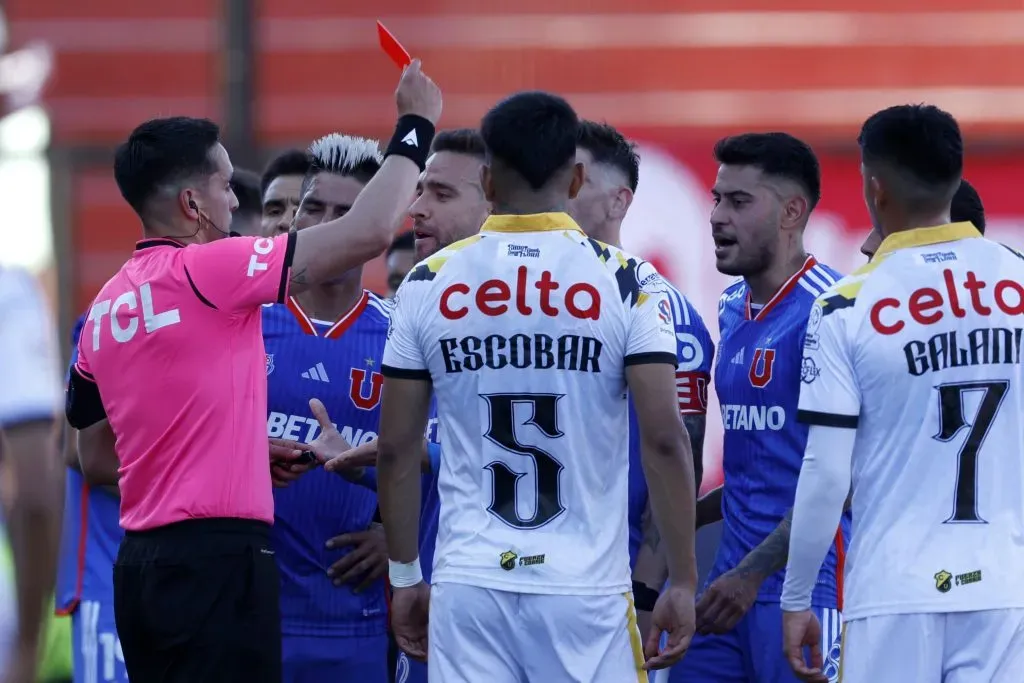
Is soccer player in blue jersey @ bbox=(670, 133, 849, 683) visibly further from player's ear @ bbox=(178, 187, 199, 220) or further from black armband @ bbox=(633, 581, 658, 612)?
player's ear @ bbox=(178, 187, 199, 220)

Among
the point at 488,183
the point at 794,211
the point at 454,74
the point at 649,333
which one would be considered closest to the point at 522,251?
the point at 488,183

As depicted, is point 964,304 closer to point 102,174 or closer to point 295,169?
point 295,169

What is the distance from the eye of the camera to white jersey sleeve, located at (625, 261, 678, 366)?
4.42 metres

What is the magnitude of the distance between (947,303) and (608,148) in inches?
85.7

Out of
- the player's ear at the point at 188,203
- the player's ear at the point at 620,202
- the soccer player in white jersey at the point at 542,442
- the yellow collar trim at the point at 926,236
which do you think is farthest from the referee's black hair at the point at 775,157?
the player's ear at the point at 188,203

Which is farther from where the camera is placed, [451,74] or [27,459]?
[451,74]

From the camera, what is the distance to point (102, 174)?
12898mm

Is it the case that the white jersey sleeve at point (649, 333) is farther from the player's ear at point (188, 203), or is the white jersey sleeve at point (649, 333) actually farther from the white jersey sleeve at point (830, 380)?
the player's ear at point (188, 203)

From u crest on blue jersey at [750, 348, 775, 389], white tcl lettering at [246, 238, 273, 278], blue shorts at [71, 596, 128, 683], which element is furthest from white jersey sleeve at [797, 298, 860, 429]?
blue shorts at [71, 596, 128, 683]

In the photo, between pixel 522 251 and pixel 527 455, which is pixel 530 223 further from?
pixel 527 455

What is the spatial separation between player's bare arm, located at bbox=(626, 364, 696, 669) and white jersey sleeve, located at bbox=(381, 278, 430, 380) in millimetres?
626

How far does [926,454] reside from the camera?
436 cm

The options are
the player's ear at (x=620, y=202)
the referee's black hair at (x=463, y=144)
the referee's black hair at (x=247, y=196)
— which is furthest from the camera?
the referee's black hair at (x=247, y=196)

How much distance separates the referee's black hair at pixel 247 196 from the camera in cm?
700
